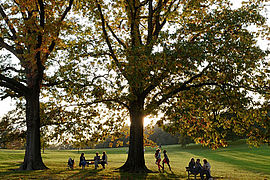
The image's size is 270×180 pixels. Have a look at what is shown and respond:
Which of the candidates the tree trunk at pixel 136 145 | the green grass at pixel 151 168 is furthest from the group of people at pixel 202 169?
the tree trunk at pixel 136 145

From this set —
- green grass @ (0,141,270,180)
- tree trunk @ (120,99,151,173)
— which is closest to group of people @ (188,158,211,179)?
green grass @ (0,141,270,180)

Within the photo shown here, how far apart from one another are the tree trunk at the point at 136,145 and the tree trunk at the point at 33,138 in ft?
21.7

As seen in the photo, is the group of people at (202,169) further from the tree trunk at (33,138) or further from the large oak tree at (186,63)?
the tree trunk at (33,138)

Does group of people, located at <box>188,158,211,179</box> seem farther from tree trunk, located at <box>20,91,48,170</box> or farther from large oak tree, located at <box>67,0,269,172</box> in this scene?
tree trunk, located at <box>20,91,48,170</box>

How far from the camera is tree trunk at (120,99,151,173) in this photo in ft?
58.1

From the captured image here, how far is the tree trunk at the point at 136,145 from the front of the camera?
58.1 feet

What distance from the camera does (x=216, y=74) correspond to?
13953 millimetres

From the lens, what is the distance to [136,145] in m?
18.0

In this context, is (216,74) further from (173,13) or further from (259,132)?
(173,13)

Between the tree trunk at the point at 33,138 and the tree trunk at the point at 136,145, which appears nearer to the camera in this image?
the tree trunk at the point at 136,145

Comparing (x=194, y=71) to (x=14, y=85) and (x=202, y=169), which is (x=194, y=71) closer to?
(x=202, y=169)

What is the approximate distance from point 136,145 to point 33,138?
313 inches

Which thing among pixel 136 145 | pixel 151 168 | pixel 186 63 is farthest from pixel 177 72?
pixel 151 168

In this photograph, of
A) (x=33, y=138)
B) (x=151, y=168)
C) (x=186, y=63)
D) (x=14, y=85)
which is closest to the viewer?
(x=186, y=63)
